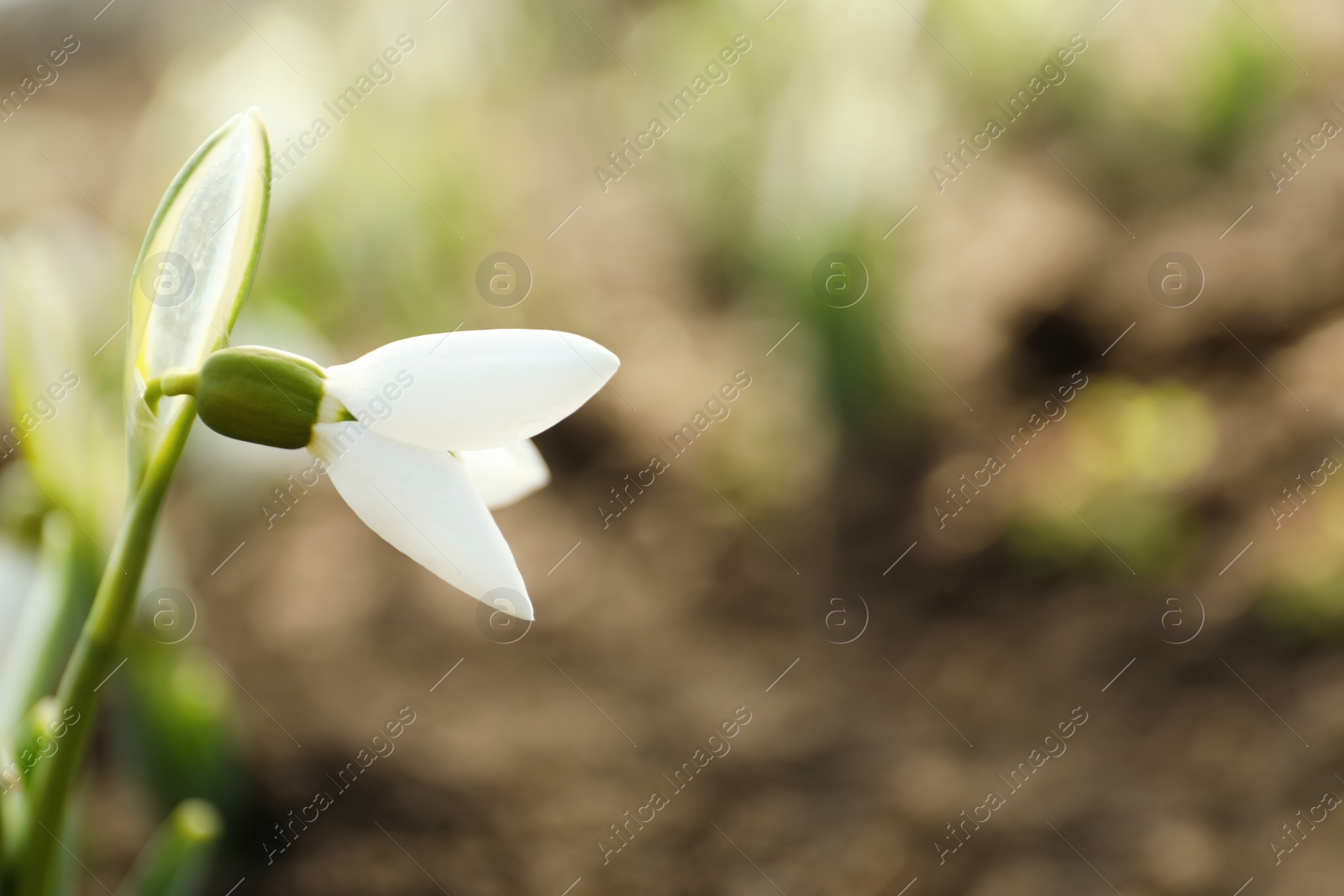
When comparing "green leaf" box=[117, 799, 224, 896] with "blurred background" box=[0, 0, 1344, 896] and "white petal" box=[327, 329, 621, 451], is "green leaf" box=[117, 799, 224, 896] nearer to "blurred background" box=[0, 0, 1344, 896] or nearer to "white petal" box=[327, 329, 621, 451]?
"blurred background" box=[0, 0, 1344, 896]

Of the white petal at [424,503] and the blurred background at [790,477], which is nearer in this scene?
the white petal at [424,503]

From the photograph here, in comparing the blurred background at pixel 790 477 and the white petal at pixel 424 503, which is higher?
the white petal at pixel 424 503

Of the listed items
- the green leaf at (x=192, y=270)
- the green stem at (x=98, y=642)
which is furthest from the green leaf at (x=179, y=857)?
the green leaf at (x=192, y=270)

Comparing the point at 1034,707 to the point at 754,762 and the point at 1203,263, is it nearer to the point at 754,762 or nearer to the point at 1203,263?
the point at 754,762

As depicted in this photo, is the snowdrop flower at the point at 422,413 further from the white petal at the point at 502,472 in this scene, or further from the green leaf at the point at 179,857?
the green leaf at the point at 179,857

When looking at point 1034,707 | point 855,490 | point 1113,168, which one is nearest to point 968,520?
point 855,490

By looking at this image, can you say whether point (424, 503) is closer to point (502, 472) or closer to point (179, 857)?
point (502, 472)

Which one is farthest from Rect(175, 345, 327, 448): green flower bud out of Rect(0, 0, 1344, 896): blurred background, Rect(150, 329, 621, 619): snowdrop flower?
Rect(0, 0, 1344, 896): blurred background
